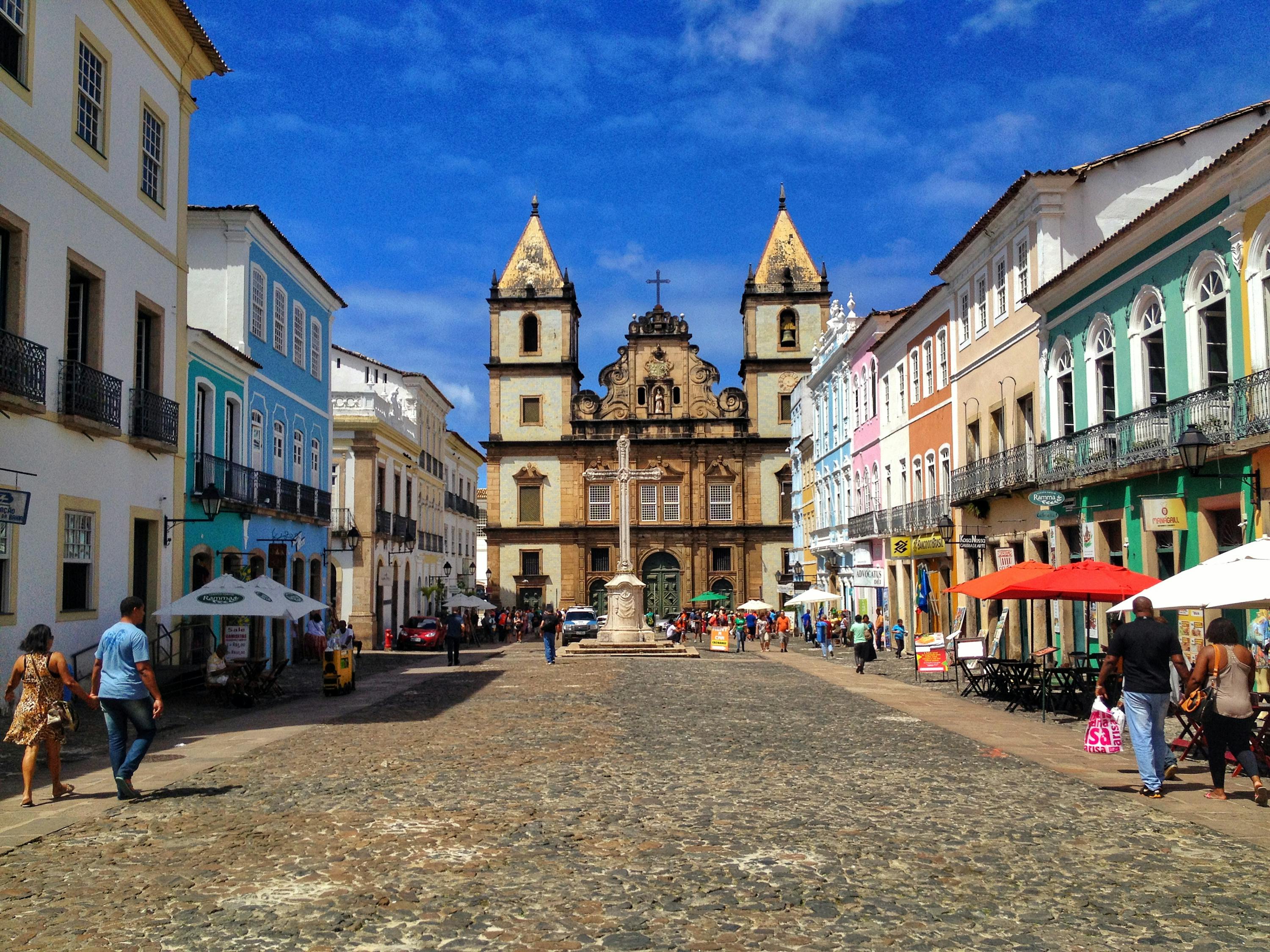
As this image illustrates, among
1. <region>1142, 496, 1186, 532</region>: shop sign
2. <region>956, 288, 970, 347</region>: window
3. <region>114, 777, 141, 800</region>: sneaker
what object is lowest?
<region>114, 777, 141, 800</region>: sneaker

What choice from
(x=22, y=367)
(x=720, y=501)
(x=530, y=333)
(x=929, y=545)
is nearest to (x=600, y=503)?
(x=720, y=501)

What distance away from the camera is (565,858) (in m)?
7.65

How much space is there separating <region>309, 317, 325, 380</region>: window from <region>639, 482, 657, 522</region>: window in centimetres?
3689

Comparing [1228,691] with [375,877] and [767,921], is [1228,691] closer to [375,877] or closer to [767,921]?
[767,921]

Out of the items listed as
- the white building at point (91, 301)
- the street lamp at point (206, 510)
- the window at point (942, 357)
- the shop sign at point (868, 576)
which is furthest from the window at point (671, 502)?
the street lamp at point (206, 510)

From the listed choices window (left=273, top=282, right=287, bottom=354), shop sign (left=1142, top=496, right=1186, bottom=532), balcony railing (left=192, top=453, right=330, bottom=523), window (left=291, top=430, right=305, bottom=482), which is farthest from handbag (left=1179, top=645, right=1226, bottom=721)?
window (left=291, top=430, right=305, bottom=482)

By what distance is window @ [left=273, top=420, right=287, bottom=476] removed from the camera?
3006cm

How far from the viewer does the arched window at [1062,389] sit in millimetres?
22578

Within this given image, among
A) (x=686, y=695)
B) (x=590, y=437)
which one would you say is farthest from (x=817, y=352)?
(x=686, y=695)

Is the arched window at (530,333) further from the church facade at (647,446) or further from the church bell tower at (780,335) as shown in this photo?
the church bell tower at (780,335)

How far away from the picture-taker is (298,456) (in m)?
32.2

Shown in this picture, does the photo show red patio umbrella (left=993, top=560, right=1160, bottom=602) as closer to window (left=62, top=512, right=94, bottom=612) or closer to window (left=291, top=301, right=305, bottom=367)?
window (left=62, top=512, right=94, bottom=612)

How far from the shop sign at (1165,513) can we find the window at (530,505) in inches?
2106

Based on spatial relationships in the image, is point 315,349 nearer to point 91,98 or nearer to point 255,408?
point 255,408
